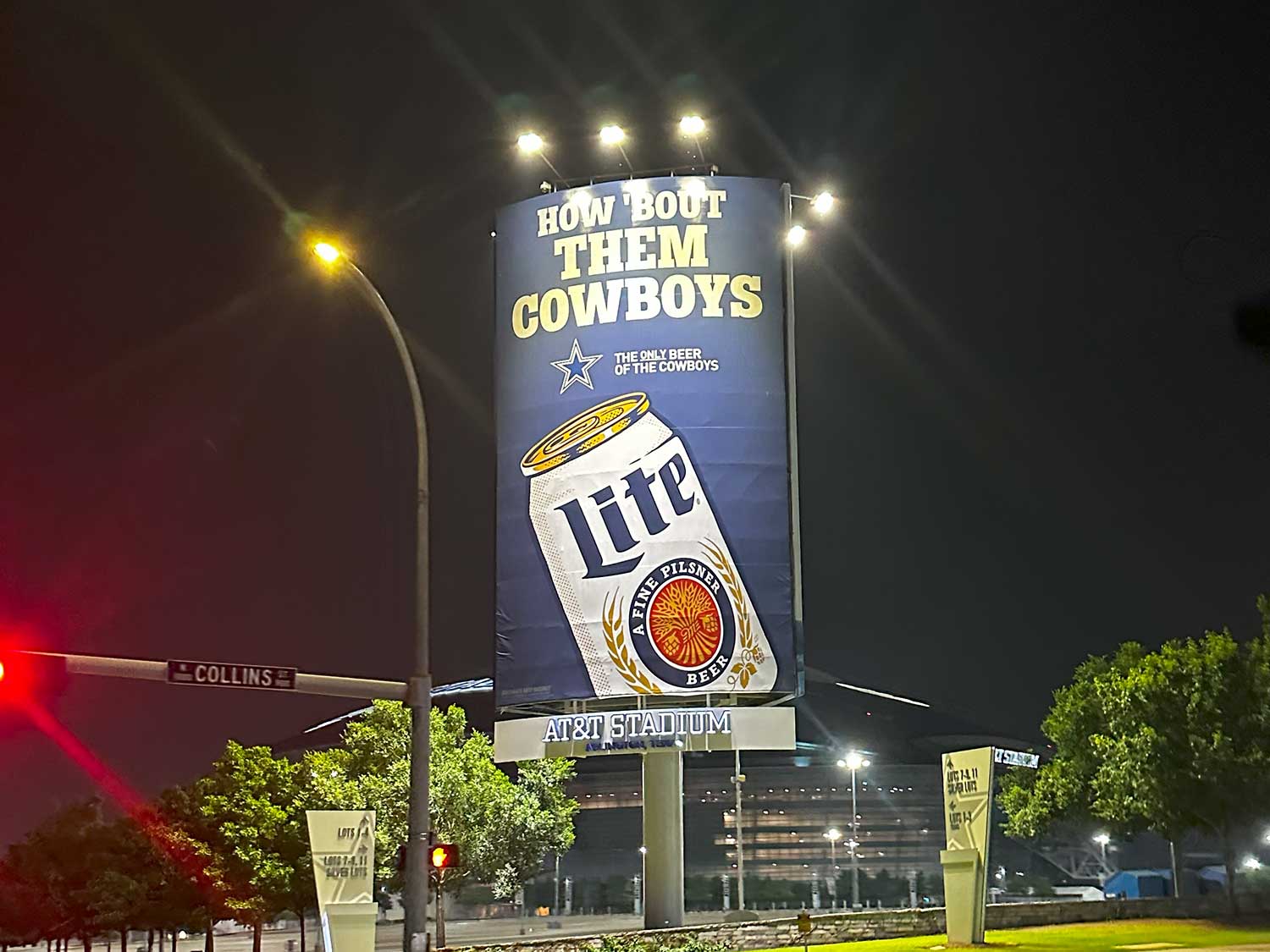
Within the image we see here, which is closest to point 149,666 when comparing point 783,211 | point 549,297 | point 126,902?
point 549,297

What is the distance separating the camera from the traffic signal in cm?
2094

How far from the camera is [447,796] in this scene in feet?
196

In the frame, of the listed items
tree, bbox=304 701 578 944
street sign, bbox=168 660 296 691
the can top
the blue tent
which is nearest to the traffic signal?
street sign, bbox=168 660 296 691

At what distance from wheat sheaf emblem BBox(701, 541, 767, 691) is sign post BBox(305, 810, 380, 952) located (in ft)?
36.4

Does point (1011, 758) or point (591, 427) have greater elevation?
point (591, 427)

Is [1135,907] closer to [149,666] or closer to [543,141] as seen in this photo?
[543,141]

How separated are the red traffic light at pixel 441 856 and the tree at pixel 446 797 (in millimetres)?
36910

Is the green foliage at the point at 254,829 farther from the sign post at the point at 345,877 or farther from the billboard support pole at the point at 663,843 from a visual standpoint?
the sign post at the point at 345,877

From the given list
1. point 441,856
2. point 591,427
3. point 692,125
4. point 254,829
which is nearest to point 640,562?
point 591,427

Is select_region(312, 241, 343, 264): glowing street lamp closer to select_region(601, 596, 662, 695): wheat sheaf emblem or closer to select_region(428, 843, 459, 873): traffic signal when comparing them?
select_region(428, 843, 459, 873): traffic signal

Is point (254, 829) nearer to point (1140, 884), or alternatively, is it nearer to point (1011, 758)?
point (1011, 758)

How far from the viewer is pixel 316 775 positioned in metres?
59.6

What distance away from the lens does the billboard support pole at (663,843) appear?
4100cm

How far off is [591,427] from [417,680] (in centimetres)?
1823
